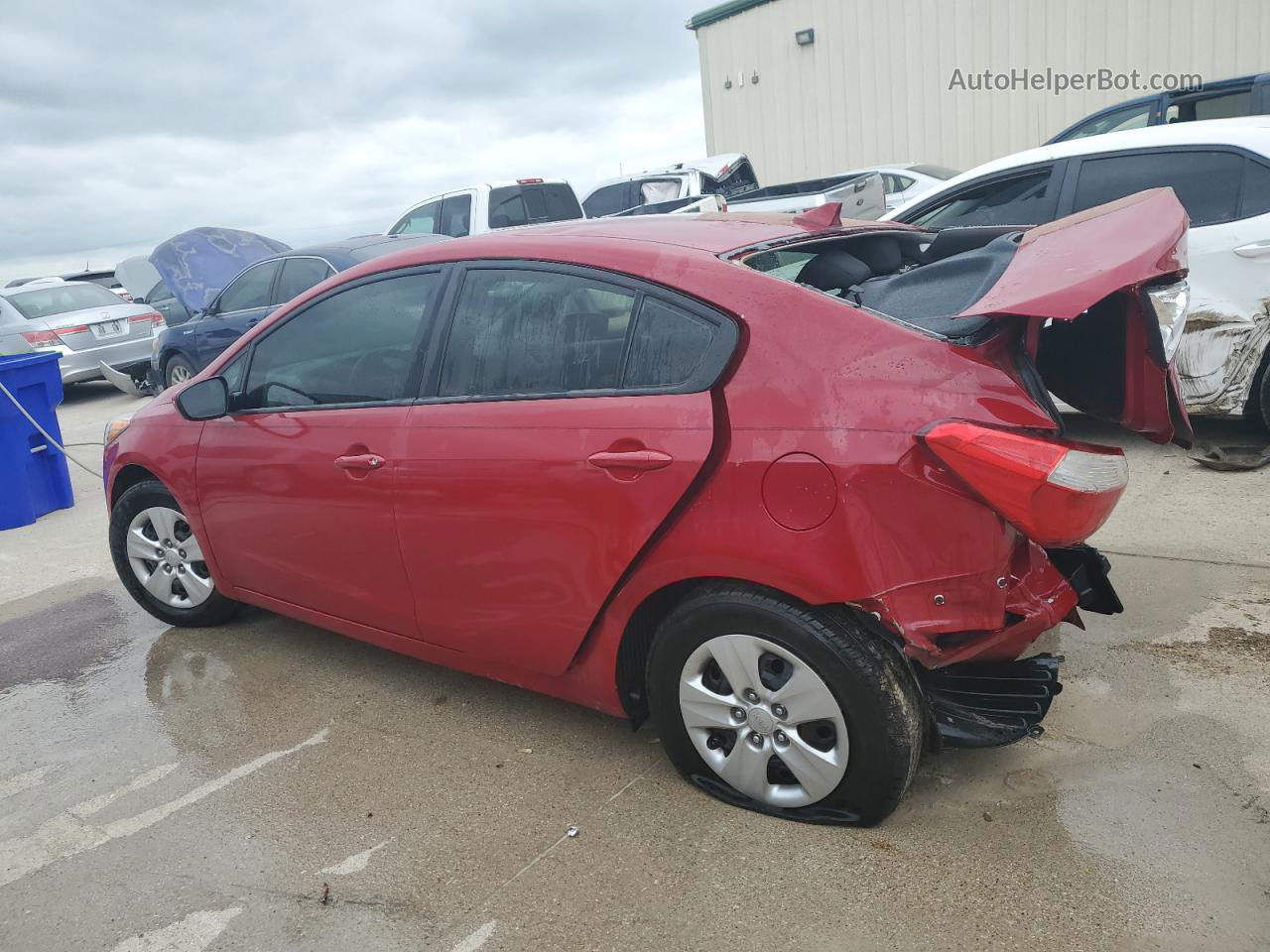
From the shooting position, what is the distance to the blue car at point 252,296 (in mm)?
9086

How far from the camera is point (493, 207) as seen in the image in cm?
1253

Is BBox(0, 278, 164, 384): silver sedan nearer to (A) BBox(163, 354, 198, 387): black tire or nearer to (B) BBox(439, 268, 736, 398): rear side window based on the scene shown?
(A) BBox(163, 354, 198, 387): black tire

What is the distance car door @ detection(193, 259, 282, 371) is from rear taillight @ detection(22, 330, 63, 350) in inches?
126

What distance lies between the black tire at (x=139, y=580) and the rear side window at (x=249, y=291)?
563cm

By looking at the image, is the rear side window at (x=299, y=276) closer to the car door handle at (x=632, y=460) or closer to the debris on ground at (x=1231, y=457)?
the debris on ground at (x=1231, y=457)

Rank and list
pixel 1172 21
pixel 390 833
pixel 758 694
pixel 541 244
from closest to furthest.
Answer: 1. pixel 758 694
2. pixel 390 833
3. pixel 541 244
4. pixel 1172 21

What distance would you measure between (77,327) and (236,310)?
3.90 m

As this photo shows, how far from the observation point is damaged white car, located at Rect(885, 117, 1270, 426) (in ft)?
17.6

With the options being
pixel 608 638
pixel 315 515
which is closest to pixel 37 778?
pixel 315 515

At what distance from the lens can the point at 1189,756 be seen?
118 inches

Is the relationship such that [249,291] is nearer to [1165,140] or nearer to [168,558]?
[168,558]

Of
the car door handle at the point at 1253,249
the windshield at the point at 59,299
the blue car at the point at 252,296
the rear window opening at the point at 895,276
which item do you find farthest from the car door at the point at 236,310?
the car door handle at the point at 1253,249

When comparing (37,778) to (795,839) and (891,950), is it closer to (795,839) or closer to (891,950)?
(795,839)

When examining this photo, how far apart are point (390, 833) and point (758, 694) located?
1113 millimetres
